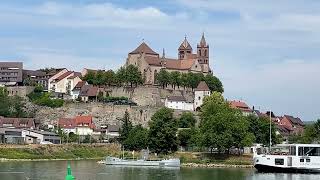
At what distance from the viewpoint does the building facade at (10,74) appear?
12156 centimetres

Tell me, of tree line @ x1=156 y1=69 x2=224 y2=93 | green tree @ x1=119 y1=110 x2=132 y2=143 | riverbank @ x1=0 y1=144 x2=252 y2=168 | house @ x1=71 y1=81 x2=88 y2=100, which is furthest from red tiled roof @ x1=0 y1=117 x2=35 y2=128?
tree line @ x1=156 y1=69 x2=224 y2=93

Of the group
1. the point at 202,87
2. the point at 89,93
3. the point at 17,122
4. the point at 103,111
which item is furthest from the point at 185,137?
the point at 89,93

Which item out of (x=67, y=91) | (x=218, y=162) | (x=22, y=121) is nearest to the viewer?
(x=218, y=162)

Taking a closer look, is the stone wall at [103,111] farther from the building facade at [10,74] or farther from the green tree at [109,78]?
the building facade at [10,74]

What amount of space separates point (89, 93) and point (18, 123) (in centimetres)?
1636

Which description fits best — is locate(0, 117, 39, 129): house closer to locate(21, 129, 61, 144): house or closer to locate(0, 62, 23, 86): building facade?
locate(21, 129, 61, 144): house

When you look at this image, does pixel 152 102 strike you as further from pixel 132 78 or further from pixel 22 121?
pixel 22 121

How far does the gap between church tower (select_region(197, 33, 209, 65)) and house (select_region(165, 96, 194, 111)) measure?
22102 millimetres

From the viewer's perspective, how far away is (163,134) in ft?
261

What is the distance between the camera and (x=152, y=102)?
370 ft

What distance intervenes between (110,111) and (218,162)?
3709 centimetres

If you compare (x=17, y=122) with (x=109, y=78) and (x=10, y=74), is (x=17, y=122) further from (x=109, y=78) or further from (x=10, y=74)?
(x=10, y=74)

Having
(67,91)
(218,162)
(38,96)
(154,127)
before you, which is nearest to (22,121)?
(38,96)

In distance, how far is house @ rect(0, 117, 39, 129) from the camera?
101m
